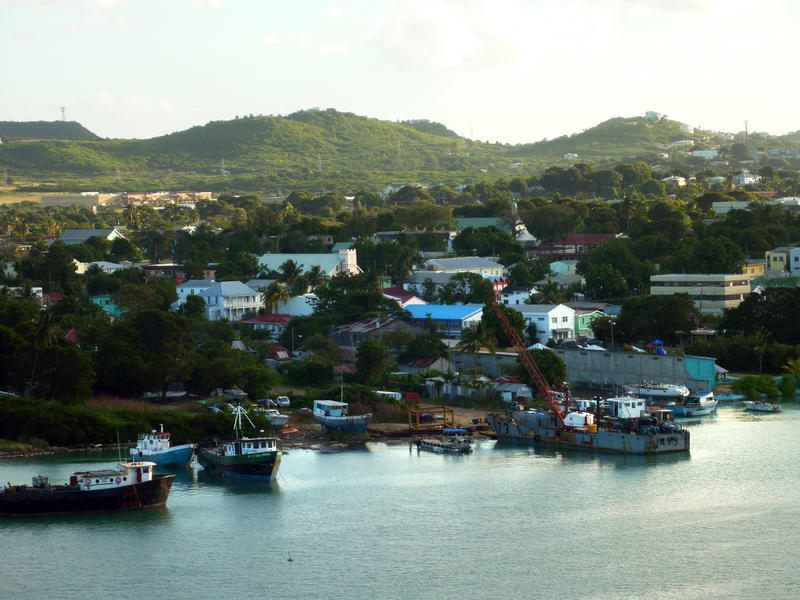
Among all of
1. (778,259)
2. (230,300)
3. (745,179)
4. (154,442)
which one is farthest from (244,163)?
(154,442)

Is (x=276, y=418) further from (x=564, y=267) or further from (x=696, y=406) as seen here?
(x=564, y=267)

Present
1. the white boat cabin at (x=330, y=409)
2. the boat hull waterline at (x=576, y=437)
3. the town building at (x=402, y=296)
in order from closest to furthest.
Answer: the boat hull waterline at (x=576, y=437) → the white boat cabin at (x=330, y=409) → the town building at (x=402, y=296)

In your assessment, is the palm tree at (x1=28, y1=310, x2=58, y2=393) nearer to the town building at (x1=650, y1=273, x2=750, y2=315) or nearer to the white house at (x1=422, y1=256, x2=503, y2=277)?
the town building at (x1=650, y1=273, x2=750, y2=315)

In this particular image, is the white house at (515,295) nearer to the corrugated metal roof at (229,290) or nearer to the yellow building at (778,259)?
the corrugated metal roof at (229,290)

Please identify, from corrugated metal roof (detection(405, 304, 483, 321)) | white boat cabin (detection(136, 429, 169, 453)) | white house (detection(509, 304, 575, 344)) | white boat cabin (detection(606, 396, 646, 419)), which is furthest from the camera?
corrugated metal roof (detection(405, 304, 483, 321))

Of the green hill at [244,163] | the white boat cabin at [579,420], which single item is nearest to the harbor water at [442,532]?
the white boat cabin at [579,420]

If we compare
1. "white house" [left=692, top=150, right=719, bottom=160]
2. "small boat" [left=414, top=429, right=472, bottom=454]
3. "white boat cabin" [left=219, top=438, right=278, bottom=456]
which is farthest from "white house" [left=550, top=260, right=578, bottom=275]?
"white house" [left=692, top=150, right=719, bottom=160]

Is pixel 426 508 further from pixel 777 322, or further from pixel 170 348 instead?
pixel 777 322
